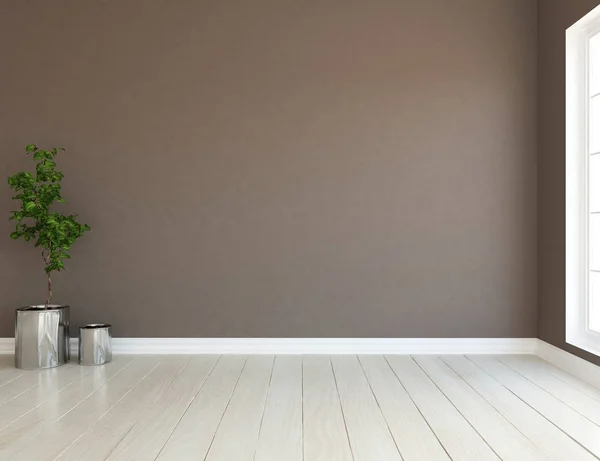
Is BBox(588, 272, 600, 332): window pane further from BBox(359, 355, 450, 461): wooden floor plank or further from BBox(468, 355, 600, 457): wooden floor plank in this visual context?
BBox(359, 355, 450, 461): wooden floor plank

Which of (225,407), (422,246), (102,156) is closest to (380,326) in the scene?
(422,246)

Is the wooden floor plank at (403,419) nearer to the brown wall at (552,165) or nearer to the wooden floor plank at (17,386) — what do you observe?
the brown wall at (552,165)

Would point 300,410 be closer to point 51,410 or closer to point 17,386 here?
point 51,410

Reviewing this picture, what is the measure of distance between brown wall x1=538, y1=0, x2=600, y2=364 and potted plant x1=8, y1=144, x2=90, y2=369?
2.82 meters

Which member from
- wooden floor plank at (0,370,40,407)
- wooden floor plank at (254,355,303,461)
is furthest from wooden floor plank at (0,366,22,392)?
wooden floor plank at (254,355,303,461)

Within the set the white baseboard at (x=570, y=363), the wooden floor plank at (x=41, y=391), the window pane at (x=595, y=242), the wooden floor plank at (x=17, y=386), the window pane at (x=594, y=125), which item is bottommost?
the wooden floor plank at (x=17, y=386)

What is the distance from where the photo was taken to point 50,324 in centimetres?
366

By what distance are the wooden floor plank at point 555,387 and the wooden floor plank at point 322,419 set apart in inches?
41.2

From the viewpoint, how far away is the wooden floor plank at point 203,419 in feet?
7.23

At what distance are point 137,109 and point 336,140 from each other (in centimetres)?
130

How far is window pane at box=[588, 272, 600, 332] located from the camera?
335cm

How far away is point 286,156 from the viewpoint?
4023 mm

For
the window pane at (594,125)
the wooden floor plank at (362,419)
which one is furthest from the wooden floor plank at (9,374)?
the window pane at (594,125)

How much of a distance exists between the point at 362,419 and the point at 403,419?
0.17 meters
